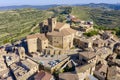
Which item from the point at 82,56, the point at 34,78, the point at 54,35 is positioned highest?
the point at 54,35

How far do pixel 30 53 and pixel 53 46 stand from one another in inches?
346

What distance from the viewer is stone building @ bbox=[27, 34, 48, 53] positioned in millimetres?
66556

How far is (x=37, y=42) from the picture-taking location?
221 ft

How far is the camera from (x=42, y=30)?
78.6 metres

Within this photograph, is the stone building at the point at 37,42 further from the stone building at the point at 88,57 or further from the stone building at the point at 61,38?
the stone building at the point at 88,57

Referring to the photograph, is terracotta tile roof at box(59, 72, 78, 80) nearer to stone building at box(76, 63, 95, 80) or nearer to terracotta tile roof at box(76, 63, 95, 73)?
stone building at box(76, 63, 95, 80)

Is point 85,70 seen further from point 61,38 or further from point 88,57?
point 61,38

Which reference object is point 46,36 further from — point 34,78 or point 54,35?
point 34,78

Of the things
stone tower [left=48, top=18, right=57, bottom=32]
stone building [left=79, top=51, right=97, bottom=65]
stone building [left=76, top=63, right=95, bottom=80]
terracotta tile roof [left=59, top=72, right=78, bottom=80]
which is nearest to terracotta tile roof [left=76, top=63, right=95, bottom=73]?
stone building [left=76, top=63, right=95, bottom=80]

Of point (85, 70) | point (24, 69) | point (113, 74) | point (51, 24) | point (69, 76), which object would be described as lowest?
point (24, 69)

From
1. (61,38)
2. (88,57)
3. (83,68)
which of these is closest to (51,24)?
(61,38)

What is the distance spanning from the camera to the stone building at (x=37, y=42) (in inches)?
2620

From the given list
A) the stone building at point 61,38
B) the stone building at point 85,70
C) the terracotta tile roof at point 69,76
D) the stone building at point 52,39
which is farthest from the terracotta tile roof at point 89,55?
the stone building at point 52,39

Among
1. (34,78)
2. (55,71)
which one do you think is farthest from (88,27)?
(34,78)
